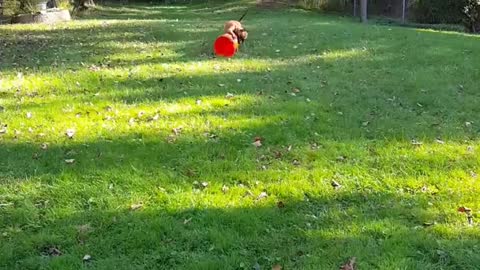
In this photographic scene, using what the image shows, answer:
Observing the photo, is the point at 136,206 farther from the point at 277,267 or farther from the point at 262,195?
the point at 277,267

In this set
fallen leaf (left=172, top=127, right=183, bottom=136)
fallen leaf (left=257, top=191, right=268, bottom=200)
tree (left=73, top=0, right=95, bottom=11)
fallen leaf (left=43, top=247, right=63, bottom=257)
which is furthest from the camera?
tree (left=73, top=0, right=95, bottom=11)

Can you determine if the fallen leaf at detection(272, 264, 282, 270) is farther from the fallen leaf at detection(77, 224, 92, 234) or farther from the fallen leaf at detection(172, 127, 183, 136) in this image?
the fallen leaf at detection(172, 127, 183, 136)

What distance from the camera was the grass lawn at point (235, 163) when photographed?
9.85 feet

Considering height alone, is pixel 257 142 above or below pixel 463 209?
above

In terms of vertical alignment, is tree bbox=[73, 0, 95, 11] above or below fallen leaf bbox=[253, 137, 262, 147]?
above

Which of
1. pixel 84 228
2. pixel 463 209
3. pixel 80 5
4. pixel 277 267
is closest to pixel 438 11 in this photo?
pixel 80 5

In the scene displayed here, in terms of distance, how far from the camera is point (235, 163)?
13.4 ft

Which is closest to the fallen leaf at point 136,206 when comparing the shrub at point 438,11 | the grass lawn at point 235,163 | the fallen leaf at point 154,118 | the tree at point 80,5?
the grass lawn at point 235,163

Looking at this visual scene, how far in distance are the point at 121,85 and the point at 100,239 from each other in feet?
11.0

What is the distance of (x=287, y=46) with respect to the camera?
30.2ft

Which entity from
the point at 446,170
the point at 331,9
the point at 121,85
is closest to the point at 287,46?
the point at 121,85

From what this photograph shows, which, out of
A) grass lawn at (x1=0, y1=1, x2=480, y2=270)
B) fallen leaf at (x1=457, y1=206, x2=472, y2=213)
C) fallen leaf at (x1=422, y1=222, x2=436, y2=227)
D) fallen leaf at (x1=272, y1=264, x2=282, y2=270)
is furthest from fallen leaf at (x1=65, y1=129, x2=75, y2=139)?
fallen leaf at (x1=457, y1=206, x2=472, y2=213)

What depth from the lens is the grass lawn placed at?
3.00 m

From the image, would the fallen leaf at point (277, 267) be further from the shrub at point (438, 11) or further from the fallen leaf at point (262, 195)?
the shrub at point (438, 11)
